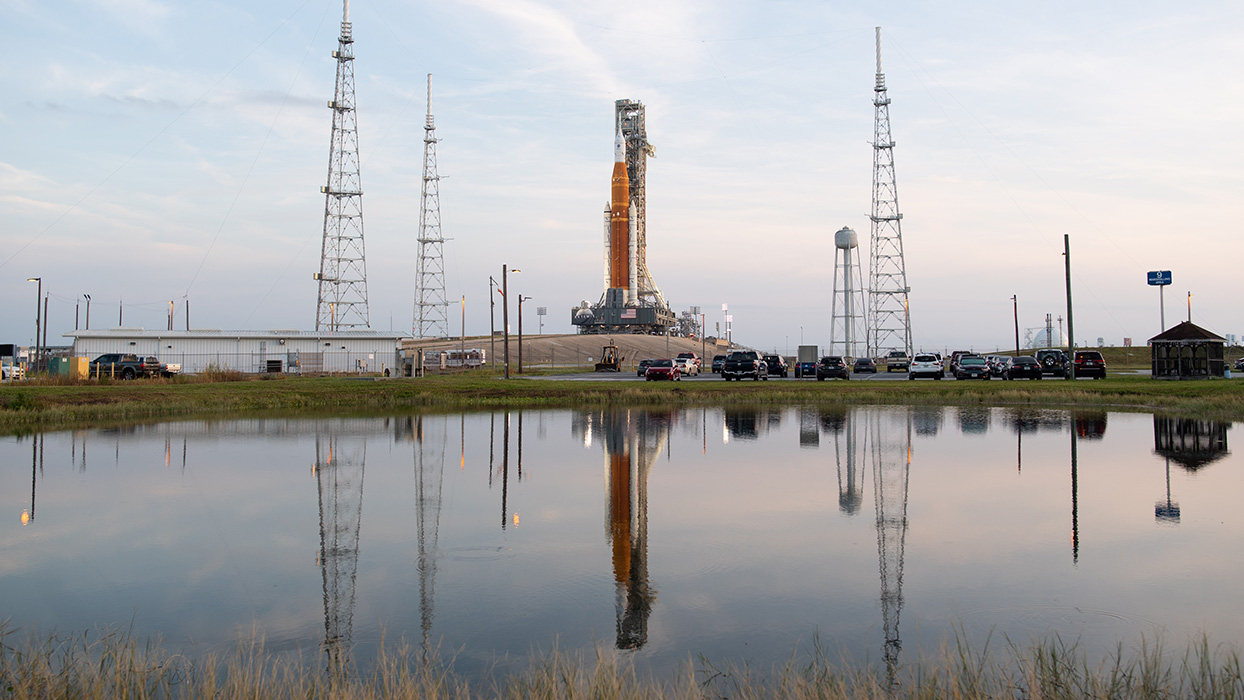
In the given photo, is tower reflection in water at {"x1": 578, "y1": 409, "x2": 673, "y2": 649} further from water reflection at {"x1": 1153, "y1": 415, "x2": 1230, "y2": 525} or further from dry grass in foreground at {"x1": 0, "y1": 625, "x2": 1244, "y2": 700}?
water reflection at {"x1": 1153, "y1": 415, "x2": 1230, "y2": 525}

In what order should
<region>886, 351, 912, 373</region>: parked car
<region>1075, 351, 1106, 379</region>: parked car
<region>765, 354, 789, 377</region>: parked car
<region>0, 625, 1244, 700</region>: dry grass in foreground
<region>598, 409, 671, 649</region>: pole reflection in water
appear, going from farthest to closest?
<region>886, 351, 912, 373</region>: parked car
<region>765, 354, 789, 377</region>: parked car
<region>1075, 351, 1106, 379</region>: parked car
<region>598, 409, 671, 649</region>: pole reflection in water
<region>0, 625, 1244, 700</region>: dry grass in foreground

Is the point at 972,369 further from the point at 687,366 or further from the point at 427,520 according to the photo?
the point at 427,520

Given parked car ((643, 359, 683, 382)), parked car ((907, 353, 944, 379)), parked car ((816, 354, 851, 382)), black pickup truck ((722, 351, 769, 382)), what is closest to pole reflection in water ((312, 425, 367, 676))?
parked car ((643, 359, 683, 382))

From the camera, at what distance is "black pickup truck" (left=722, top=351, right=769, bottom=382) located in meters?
54.3

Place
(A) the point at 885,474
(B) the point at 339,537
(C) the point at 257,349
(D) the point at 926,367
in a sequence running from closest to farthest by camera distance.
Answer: (B) the point at 339,537
(A) the point at 885,474
(D) the point at 926,367
(C) the point at 257,349

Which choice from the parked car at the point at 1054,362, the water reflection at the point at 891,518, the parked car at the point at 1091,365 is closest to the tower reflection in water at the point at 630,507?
the water reflection at the point at 891,518

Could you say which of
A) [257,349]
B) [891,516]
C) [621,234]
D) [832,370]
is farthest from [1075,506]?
[621,234]

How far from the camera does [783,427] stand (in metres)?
27.0

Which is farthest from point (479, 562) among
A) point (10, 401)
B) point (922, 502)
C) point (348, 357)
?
point (348, 357)

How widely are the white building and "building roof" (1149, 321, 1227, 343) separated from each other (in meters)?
45.7

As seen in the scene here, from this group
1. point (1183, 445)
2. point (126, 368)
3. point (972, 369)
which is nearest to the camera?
point (1183, 445)

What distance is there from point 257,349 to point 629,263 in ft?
208

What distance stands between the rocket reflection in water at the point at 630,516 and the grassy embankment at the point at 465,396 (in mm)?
12440

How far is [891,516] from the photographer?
1297 centimetres
